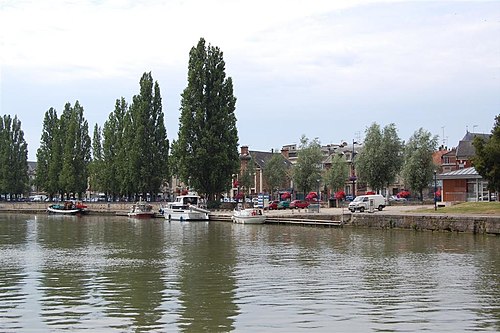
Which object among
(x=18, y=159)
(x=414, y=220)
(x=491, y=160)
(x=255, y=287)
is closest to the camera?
(x=255, y=287)

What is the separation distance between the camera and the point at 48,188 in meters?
123

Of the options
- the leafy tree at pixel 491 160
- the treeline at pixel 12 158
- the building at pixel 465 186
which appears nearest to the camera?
the leafy tree at pixel 491 160

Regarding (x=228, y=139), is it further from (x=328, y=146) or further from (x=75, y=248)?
(x=328, y=146)

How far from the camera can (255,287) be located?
24.0 metres

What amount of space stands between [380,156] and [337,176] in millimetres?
20267

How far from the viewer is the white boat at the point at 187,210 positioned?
80375 mm

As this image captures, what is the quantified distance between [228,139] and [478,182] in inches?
1223

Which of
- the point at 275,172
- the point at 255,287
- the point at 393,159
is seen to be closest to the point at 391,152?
the point at 393,159

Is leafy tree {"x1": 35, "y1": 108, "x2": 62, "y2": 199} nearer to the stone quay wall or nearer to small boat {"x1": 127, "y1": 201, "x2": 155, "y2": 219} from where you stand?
small boat {"x1": 127, "y1": 201, "x2": 155, "y2": 219}

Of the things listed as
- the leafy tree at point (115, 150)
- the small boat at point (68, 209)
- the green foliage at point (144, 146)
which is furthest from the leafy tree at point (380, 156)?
the small boat at point (68, 209)

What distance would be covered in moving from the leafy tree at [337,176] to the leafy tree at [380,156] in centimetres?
1797

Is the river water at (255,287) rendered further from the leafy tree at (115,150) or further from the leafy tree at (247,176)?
the leafy tree at (247,176)

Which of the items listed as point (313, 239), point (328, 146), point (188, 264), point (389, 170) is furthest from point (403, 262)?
point (328, 146)

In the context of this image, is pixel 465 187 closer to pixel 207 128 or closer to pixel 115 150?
pixel 207 128
